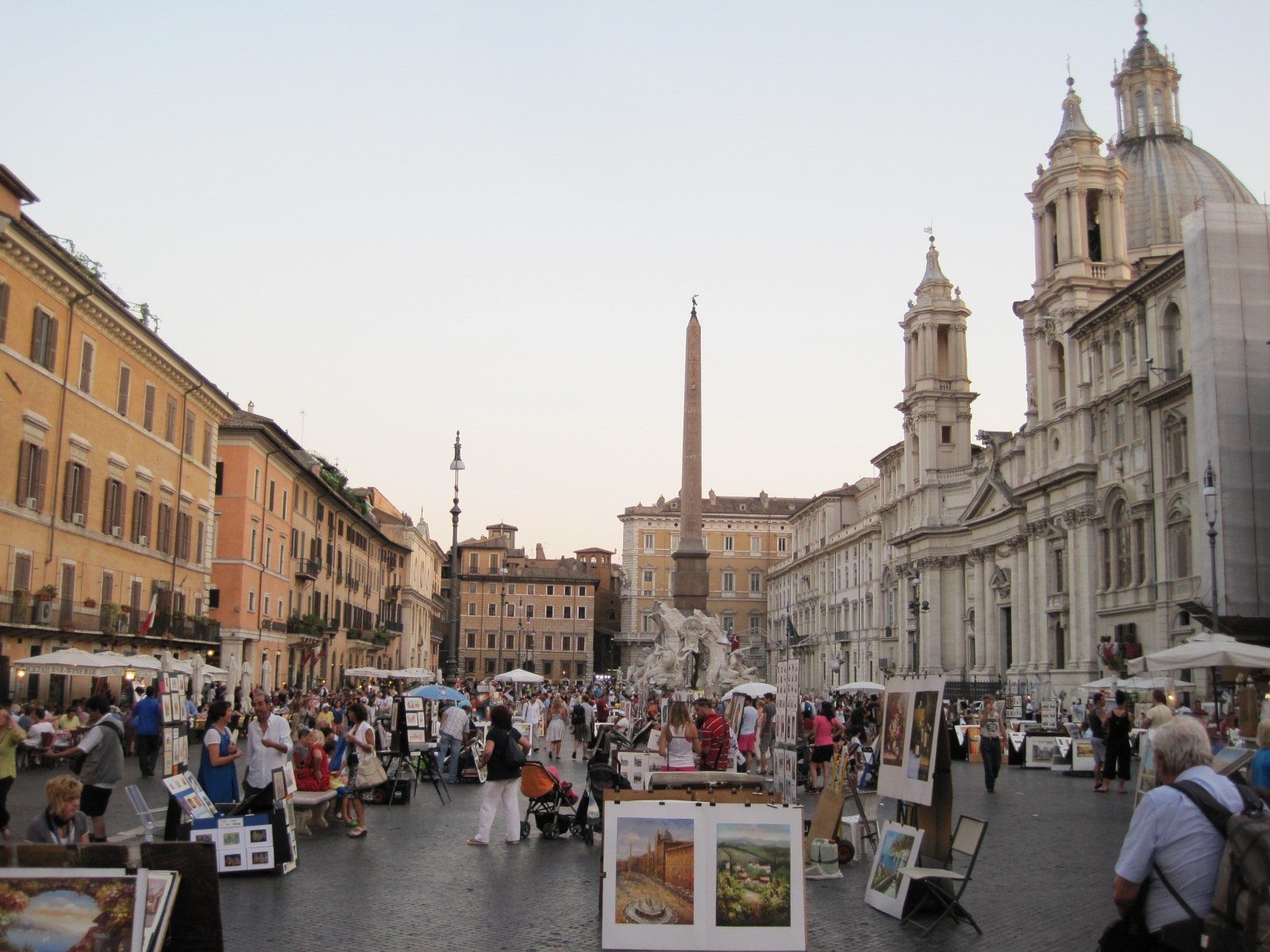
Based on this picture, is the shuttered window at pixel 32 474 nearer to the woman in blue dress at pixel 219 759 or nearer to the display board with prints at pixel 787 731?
the woman in blue dress at pixel 219 759

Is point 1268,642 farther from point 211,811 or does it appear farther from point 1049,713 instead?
point 211,811

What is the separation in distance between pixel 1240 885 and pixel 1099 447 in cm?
4050

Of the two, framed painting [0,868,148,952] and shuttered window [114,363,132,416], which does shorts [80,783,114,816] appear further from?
shuttered window [114,363,132,416]

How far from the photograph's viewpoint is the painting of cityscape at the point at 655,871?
285 inches

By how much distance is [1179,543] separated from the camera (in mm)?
36031

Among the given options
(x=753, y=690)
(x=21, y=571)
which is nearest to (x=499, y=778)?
(x=753, y=690)

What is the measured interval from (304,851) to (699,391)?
2785cm

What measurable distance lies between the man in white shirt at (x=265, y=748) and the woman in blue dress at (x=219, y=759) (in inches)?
6.7

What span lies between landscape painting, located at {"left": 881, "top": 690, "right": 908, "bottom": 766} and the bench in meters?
6.37

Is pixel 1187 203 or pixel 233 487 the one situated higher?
pixel 1187 203

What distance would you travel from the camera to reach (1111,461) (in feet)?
136

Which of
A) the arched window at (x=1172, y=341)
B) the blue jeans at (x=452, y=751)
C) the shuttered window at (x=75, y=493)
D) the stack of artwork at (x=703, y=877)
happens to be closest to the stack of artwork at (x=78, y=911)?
the stack of artwork at (x=703, y=877)

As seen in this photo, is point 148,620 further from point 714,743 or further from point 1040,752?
point 1040,752

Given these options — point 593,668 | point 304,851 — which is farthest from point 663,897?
point 593,668
